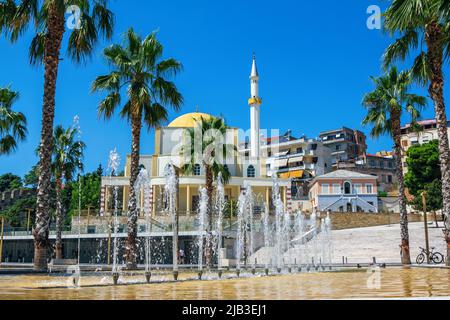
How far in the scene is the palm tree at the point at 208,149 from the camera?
25.0 m

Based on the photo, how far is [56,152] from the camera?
98.1ft

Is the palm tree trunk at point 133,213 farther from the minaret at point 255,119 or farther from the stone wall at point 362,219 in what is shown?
the minaret at point 255,119

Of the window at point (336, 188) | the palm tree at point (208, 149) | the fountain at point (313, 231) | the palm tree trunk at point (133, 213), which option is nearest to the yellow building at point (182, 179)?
the fountain at point (313, 231)

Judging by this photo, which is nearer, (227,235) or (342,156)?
(227,235)

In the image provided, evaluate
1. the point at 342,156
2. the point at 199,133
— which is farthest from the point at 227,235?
the point at 342,156

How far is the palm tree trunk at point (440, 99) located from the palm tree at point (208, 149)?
1201 cm

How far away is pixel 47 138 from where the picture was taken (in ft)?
47.4

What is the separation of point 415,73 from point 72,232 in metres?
29.3

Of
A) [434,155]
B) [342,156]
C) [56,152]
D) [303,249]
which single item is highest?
[342,156]

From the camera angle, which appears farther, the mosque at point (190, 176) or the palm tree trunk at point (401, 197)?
the mosque at point (190, 176)

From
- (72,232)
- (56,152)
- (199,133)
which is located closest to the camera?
(199,133)
